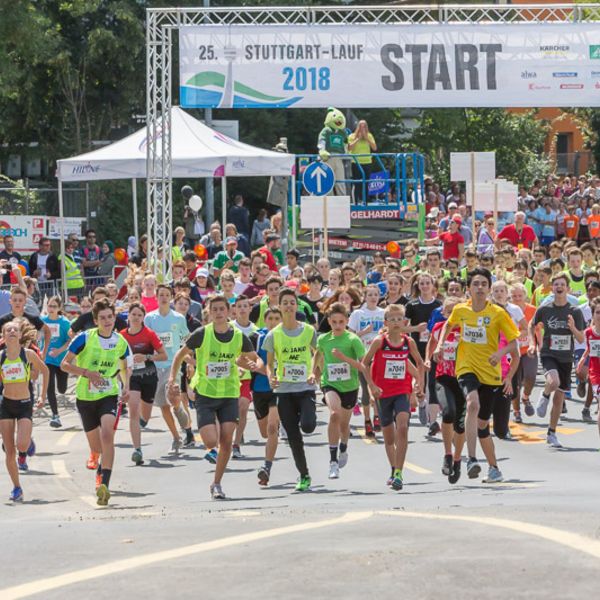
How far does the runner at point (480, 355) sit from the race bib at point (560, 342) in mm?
4215

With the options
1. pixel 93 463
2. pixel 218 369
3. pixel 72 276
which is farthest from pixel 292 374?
pixel 72 276

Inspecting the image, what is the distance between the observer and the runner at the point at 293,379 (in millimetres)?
13938

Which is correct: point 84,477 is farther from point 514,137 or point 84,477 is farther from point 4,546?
point 514,137

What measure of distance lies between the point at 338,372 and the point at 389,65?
1202cm

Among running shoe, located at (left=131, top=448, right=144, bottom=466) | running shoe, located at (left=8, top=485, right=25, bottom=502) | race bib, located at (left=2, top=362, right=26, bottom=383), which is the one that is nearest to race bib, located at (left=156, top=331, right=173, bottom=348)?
running shoe, located at (left=131, top=448, right=144, bottom=466)

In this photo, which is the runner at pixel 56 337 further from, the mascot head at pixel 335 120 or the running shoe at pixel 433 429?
the mascot head at pixel 335 120

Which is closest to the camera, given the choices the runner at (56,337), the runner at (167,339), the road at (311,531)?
the road at (311,531)

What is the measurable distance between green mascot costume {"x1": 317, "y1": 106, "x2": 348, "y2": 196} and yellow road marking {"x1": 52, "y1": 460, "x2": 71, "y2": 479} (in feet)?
46.5

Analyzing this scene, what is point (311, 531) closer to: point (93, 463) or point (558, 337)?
point (93, 463)

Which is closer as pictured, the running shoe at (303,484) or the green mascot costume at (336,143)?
the running shoe at (303,484)

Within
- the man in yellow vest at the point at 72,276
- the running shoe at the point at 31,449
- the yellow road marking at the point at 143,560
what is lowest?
the running shoe at the point at 31,449

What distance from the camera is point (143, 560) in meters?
9.24

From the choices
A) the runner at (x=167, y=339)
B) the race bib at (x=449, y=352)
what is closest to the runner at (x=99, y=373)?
the runner at (x=167, y=339)

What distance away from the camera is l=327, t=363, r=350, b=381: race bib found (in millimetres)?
14750
